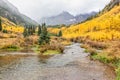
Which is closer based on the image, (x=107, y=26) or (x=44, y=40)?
(x=44, y=40)

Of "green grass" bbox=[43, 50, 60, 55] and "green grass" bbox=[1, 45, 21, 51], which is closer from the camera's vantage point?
"green grass" bbox=[43, 50, 60, 55]

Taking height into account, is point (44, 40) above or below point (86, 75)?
above

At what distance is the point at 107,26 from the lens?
188500 millimetres

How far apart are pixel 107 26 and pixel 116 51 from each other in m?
130

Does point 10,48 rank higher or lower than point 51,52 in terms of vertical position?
higher

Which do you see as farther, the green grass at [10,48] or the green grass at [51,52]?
the green grass at [10,48]

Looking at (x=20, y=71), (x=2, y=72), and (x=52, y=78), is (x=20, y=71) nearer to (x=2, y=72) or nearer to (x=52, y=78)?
(x=2, y=72)

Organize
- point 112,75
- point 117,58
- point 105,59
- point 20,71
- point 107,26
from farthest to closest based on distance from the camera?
point 107,26
point 105,59
point 117,58
point 20,71
point 112,75

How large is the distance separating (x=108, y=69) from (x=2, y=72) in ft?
67.8

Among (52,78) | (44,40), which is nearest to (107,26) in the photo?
(44,40)

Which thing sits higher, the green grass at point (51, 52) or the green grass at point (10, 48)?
the green grass at point (10, 48)

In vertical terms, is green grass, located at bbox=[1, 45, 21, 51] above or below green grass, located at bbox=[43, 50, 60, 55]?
above

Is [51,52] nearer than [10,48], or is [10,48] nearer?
[51,52]

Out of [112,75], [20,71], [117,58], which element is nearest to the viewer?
[112,75]
